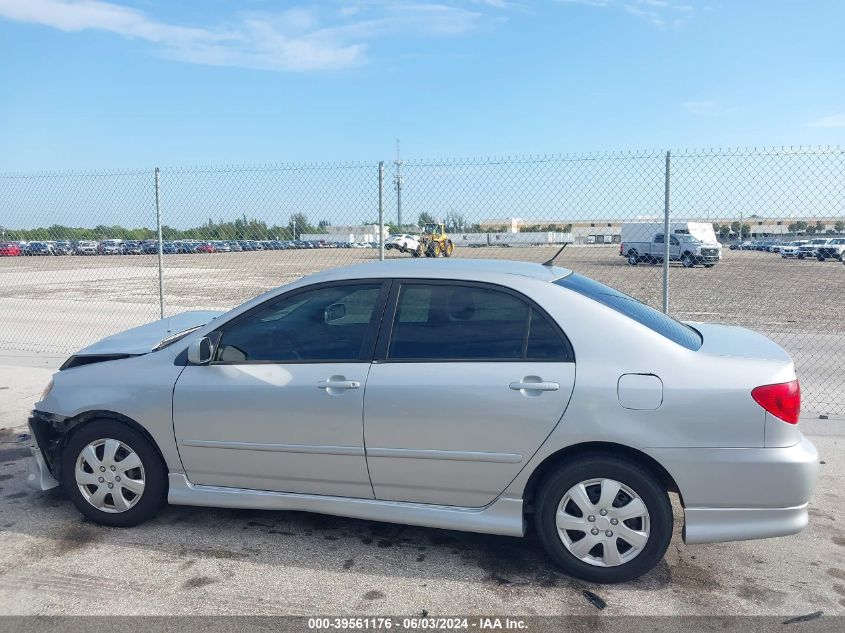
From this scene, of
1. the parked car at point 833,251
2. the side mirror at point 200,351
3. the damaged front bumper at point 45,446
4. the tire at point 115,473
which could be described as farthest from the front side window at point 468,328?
the parked car at point 833,251

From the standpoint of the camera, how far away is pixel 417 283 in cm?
396

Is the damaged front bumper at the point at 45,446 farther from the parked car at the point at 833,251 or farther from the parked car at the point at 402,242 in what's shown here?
the parked car at the point at 833,251

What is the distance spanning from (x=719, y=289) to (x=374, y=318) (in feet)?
63.1

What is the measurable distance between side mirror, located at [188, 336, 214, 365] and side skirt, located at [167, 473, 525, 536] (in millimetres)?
692

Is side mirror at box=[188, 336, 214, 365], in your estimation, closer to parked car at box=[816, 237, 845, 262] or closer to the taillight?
the taillight

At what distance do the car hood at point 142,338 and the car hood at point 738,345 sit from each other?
10.6ft

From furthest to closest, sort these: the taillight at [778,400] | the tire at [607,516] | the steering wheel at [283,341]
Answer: the steering wheel at [283,341] < the tire at [607,516] < the taillight at [778,400]

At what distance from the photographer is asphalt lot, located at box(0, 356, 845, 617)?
343 cm

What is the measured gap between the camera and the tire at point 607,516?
11.5 feet

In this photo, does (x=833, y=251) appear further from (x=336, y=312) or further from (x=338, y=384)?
(x=338, y=384)

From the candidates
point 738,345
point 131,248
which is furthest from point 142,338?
point 131,248

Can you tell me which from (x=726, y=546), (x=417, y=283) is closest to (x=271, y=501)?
(x=417, y=283)

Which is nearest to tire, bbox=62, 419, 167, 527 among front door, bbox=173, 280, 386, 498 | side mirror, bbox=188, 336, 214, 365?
front door, bbox=173, 280, 386, 498

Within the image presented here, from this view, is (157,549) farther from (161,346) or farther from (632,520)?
(632,520)
